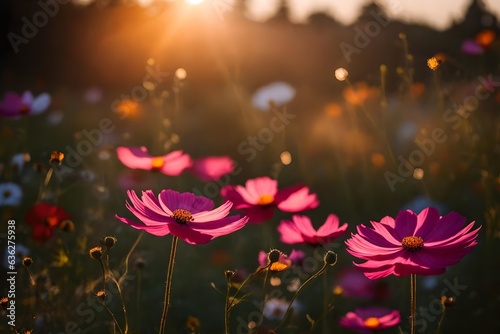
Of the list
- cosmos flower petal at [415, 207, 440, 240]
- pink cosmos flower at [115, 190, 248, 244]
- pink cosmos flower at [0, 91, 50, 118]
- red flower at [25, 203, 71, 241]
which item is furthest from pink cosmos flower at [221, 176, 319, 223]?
pink cosmos flower at [0, 91, 50, 118]

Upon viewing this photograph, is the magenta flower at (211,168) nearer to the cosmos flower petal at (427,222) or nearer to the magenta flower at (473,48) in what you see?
the cosmos flower petal at (427,222)

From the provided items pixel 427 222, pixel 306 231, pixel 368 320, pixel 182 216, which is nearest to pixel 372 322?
pixel 368 320

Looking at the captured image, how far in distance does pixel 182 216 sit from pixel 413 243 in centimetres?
35

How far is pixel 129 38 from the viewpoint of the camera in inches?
283

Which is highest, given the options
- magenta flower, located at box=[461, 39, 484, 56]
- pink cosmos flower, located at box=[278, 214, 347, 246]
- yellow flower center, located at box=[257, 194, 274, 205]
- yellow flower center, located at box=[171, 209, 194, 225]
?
yellow flower center, located at box=[171, 209, 194, 225]

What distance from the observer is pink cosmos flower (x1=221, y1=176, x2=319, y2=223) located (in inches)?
48.4

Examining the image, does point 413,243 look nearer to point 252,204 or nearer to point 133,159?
point 252,204

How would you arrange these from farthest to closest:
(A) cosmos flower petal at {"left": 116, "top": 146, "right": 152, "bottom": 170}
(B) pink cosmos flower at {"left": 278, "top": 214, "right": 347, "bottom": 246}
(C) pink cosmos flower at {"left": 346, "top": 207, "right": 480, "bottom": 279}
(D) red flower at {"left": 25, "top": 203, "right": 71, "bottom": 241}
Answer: (D) red flower at {"left": 25, "top": 203, "right": 71, "bottom": 241}, (A) cosmos flower petal at {"left": 116, "top": 146, "right": 152, "bottom": 170}, (B) pink cosmos flower at {"left": 278, "top": 214, "right": 347, "bottom": 246}, (C) pink cosmos flower at {"left": 346, "top": 207, "right": 480, "bottom": 279}

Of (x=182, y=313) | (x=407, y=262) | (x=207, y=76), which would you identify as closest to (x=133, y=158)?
(x=182, y=313)

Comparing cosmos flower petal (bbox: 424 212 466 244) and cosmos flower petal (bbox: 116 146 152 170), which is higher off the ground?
cosmos flower petal (bbox: 424 212 466 244)

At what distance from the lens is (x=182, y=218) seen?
3.10 feet

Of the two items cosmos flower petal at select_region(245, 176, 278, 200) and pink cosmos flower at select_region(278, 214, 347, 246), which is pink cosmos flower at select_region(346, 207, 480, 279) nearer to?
pink cosmos flower at select_region(278, 214, 347, 246)

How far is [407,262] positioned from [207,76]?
6.05 meters

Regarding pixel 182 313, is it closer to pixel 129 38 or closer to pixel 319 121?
pixel 319 121
